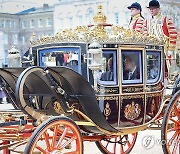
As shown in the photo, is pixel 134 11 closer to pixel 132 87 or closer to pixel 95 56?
pixel 132 87

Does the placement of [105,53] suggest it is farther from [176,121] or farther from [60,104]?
[176,121]

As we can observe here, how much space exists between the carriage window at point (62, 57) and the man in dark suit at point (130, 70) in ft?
1.49

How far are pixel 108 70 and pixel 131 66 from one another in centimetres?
28

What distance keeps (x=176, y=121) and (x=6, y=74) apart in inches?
68.7

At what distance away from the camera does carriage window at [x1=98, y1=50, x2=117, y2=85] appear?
4.26 metres

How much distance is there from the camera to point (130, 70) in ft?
14.7

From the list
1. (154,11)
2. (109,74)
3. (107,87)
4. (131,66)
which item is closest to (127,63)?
(131,66)

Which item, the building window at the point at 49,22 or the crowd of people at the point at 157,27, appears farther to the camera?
the building window at the point at 49,22

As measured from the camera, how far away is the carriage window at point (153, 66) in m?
4.73

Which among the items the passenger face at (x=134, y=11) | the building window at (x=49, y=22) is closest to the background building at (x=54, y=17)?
the building window at (x=49, y=22)

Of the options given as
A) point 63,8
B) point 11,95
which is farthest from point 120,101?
point 63,8

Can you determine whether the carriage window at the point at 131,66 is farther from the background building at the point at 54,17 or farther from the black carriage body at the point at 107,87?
the background building at the point at 54,17

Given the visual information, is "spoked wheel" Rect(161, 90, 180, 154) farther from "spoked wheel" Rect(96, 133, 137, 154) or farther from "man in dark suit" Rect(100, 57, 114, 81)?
"man in dark suit" Rect(100, 57, 114, 81)

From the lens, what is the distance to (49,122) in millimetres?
3545
